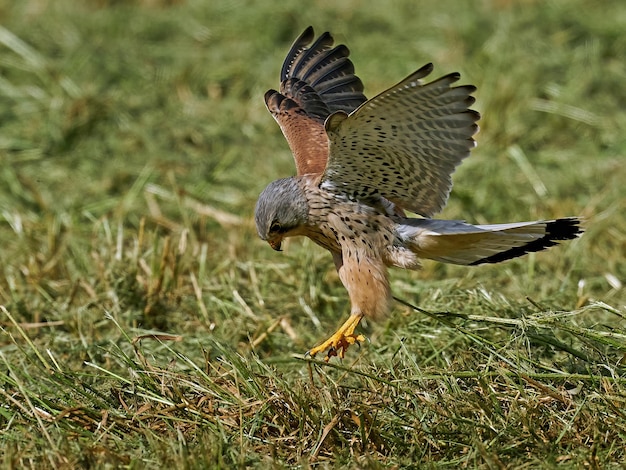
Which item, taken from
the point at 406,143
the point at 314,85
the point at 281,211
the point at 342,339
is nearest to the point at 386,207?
the point at 406,143

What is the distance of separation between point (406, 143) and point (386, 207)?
0.39m

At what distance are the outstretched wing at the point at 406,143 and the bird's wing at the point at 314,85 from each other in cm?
72

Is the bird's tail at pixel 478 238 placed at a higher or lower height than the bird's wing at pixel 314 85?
lower

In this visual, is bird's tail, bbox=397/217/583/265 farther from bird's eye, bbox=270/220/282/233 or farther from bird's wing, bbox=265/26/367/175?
bird's wing, bbox=265/26/367/175

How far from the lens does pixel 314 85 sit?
516 centimetres

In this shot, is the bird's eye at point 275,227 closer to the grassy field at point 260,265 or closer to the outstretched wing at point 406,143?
the outstretched wing at point 406,143

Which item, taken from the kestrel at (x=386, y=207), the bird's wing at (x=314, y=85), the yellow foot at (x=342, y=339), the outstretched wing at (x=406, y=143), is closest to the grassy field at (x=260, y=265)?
the yellow foot at (x=342, y=339)

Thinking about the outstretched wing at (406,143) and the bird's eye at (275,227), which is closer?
the outstretched wing at (406,143)

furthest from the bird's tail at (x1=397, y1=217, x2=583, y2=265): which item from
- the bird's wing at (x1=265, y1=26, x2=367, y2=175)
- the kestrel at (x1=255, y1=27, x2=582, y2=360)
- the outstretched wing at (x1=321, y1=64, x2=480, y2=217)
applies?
the bird's wing at (x1=265, y1=26, x2=367, y2=175)

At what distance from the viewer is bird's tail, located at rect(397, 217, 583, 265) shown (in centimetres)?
403

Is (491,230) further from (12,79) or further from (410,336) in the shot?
(12,79)

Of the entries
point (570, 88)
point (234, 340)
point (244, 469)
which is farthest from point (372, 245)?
point (570, 88)

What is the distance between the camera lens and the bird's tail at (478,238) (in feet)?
13.2

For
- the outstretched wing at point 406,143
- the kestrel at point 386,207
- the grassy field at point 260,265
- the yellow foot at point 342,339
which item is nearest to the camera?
the grassy field at point 260,265
